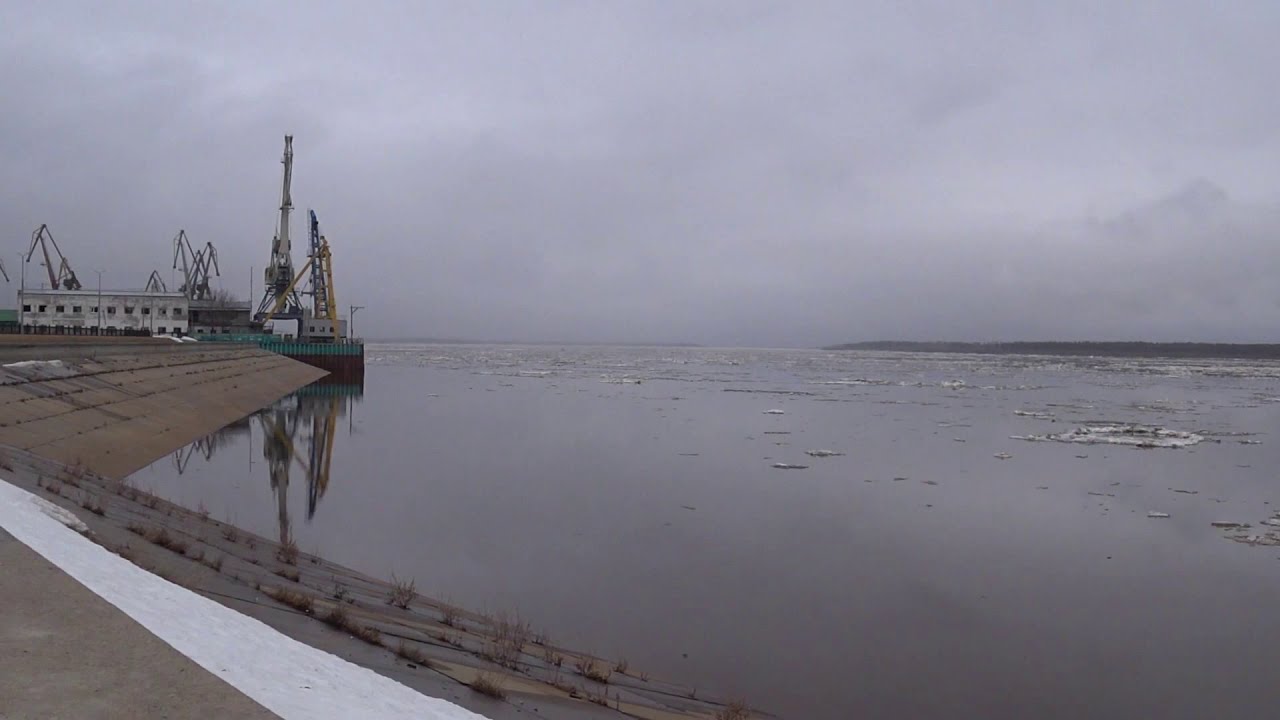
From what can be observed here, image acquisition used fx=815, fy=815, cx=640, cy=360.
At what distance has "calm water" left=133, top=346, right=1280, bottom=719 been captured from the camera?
709cm

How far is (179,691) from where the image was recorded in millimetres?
3645

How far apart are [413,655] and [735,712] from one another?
7.57 ft

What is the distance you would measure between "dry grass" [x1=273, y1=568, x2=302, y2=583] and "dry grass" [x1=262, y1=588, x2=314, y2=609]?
4.07 ft

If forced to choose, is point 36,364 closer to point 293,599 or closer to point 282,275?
point 293,599

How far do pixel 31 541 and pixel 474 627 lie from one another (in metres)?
3.40

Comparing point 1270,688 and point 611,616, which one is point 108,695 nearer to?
point 611,616

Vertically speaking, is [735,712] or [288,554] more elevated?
[288,554]

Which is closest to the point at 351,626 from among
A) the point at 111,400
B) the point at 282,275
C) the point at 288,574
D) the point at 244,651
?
the point at 244,651

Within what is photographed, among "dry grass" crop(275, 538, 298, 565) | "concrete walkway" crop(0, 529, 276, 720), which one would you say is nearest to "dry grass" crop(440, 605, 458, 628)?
"dry grass" crop(275, 538, 298, 565)

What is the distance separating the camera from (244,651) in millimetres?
4430

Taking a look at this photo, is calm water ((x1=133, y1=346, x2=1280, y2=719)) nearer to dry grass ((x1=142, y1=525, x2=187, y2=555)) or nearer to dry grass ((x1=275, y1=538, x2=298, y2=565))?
dry grass ((x1=275, y1=538, x2=298, y2=565))

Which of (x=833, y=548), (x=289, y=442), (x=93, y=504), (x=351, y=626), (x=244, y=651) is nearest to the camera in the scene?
(x=244, y=651)

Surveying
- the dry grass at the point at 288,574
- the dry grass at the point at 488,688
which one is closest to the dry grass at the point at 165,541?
the dry grass at the point at 288,574

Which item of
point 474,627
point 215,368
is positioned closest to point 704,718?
point 474,627
